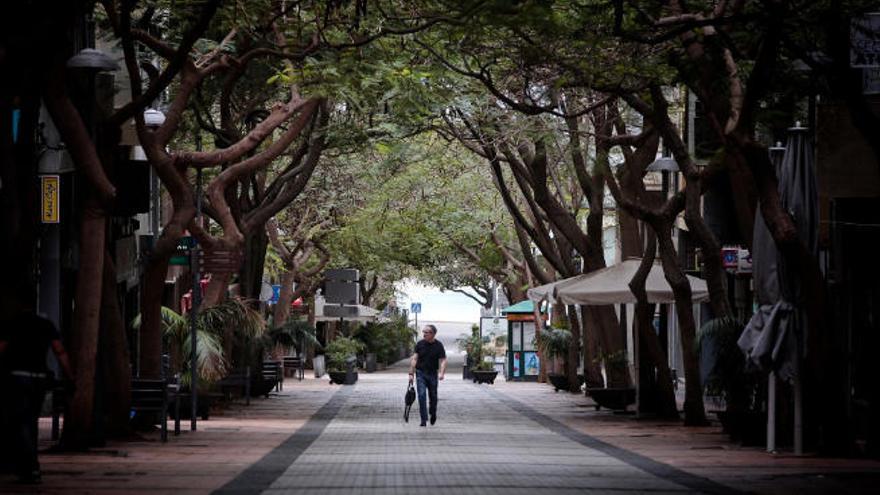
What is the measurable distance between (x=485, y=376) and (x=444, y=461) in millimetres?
39282

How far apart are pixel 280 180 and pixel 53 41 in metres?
21.4

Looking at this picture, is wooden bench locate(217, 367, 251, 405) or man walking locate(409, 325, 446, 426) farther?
wooden bench locate(217, 367, 251, 405)

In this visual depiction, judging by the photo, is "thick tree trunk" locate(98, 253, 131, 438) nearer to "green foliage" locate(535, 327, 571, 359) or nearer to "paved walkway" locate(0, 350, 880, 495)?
"paved walkway" locate(0, 350, 880, 495)

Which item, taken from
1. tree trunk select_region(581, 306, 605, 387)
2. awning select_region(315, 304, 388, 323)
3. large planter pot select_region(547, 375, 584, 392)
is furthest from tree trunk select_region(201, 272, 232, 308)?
awning select_region(315, 304, 388, 323)

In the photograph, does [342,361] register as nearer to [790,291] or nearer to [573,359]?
[573,359]

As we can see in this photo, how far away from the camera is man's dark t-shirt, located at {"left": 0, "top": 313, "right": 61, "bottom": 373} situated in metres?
15.6

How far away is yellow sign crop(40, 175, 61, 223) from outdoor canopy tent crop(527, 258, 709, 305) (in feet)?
31.5

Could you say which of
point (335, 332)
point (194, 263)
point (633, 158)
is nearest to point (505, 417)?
point (633, 158)

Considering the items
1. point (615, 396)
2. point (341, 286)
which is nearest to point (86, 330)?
point (615, 396)

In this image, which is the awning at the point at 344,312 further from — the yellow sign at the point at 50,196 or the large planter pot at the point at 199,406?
the yellow sign at the point at 50,196

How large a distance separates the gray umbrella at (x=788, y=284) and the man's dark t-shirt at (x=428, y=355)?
858 cm

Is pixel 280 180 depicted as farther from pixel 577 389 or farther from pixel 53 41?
pixel 53 41

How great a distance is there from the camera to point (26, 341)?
15.8 metres

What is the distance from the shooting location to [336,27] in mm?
24906
